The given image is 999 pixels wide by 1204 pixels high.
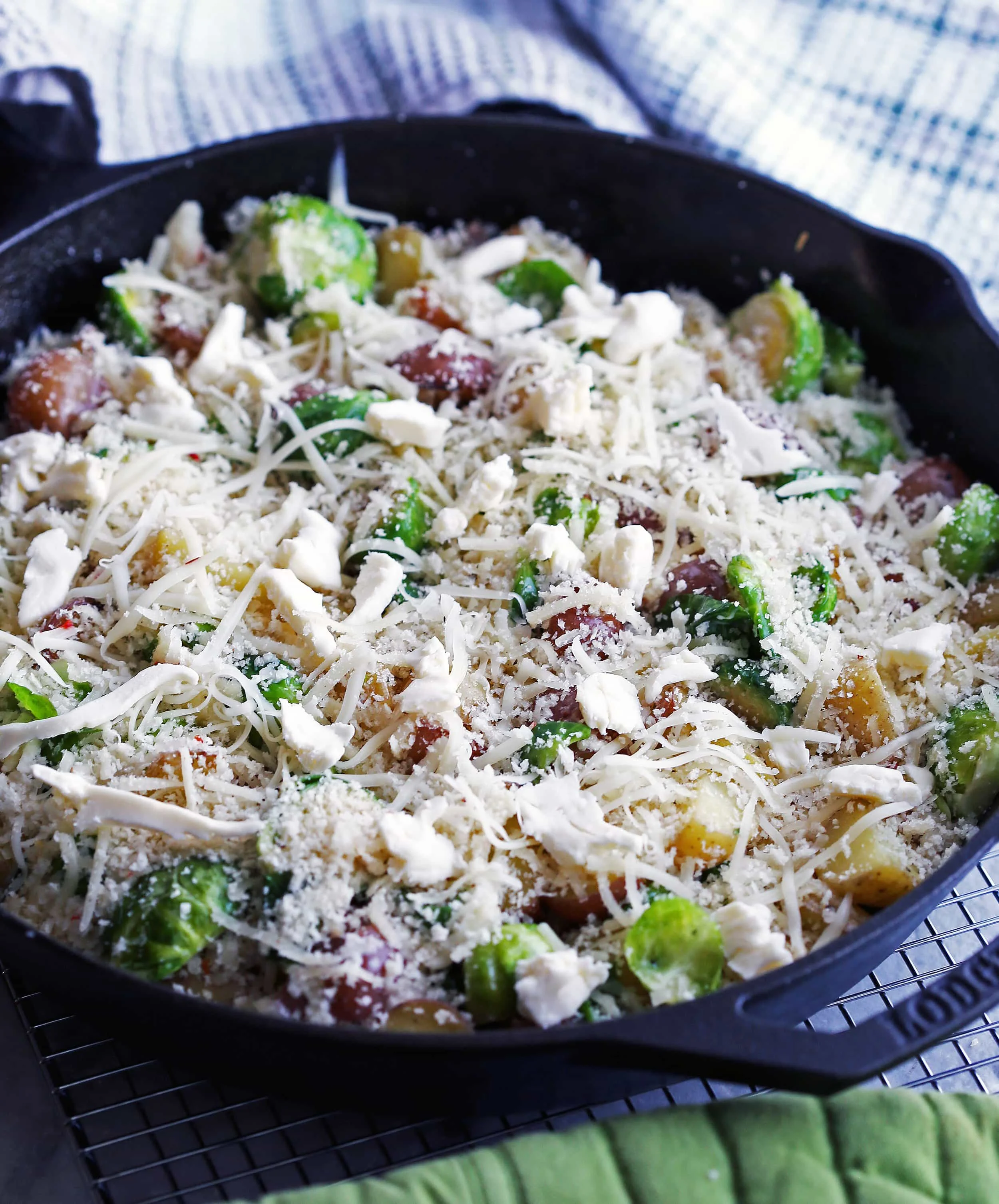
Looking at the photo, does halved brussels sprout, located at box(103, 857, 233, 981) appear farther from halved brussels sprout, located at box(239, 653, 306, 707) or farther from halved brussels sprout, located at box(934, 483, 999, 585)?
halved brussels sprout, located at box(934, 483, 999, 585)

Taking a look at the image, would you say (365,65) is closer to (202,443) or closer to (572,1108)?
(202,443)

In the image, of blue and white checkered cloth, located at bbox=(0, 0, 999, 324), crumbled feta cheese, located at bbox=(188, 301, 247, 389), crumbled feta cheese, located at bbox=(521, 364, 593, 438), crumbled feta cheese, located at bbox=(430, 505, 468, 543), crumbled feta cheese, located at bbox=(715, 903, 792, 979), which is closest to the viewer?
crumbled feta cheese, located at bbox=(715, 903, 792, 979)

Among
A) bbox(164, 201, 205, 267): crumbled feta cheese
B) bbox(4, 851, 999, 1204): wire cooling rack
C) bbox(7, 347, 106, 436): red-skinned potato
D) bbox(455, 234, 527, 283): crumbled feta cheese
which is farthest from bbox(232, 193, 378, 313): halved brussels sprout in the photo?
bbox(4, 851, 999, 1204): wire cooling rack

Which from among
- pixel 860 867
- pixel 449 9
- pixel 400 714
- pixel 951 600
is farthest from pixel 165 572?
pixel 449 9

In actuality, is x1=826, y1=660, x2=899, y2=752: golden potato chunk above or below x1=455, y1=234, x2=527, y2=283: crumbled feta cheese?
below

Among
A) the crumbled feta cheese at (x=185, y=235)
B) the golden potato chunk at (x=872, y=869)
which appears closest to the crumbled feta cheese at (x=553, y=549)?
the golden potato chunk at (x=872, y=869)

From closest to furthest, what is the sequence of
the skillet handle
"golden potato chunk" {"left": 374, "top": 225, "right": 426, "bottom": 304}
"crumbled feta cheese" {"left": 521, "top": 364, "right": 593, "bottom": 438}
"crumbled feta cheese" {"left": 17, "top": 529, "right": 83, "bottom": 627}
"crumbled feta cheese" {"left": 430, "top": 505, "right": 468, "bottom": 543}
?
the skillet handle, "crumbled feta cheese" {"left": 17, "top": 529, "right": 83, "bottom": 627}, "crumbled feta cheese" {"left": 430, "top": 505, "right": 468, "bottom": 543}, "crumbled feta cheese" {"left": 521, "top": 364, "right": 593, "bottom": 438}, "golden potato chunk" {"left": 374, "top": 225, "right": 426, "bottom": 304}

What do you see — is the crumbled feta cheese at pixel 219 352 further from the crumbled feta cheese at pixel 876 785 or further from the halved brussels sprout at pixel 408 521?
the crumbled feta cheese at pixel 876 785

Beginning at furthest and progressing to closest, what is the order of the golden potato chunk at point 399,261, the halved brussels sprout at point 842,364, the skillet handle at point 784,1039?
1. the golden potato chunk at point 399,261
2. the halved brussels sprout at point 842,364
3. the skillet handle at point 784,1039
